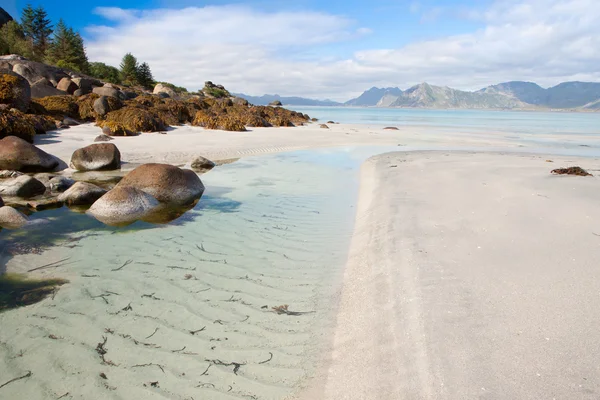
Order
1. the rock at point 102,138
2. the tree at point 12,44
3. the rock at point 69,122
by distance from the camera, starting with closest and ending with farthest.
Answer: the rock at point 102,138, the rock at point 69,122, the tree at point 12,44

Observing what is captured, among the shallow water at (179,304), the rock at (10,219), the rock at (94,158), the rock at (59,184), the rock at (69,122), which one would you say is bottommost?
the shallow water at (179,304)

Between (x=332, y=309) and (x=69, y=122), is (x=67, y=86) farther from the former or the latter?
(x=332, y=309)

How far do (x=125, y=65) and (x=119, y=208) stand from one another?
4875cm

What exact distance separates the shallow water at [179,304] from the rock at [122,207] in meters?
0.22

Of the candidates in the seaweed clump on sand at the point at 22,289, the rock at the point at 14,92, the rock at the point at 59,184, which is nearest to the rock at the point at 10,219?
the seaweed clump on sand at the point at 22,289

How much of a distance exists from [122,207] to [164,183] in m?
1.04

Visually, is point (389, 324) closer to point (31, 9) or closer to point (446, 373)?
point (446, 373)

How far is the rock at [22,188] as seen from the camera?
6.73 metres

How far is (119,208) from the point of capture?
5.94m

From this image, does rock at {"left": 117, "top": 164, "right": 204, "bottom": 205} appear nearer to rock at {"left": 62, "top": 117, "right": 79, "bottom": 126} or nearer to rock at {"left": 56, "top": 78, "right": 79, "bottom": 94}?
rock at {"left": 62, "top": 117, "right": 79, "bottom": 126}

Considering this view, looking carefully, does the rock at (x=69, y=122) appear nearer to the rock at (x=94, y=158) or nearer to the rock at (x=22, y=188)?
the rock at (x=94, y=158)

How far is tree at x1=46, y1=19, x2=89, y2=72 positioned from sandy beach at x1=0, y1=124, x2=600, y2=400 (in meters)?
45.5

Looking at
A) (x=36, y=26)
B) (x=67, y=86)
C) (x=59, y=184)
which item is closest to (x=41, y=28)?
(x=36, y=26)

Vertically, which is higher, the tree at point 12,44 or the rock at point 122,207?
the tree at point 12,44
